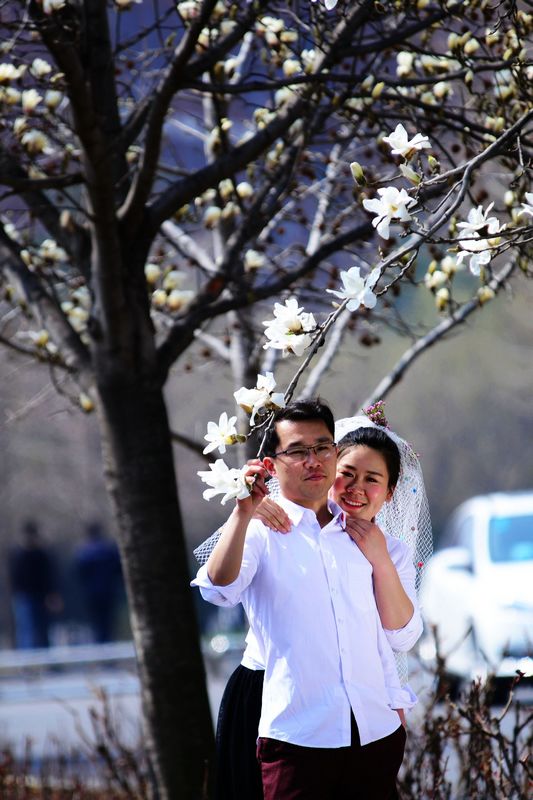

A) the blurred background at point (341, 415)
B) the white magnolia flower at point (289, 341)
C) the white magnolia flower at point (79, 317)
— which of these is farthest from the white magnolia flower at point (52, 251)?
the blurred background at point (341, 415)

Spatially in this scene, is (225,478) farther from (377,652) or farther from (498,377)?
(498,377)

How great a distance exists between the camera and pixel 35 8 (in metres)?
4.97

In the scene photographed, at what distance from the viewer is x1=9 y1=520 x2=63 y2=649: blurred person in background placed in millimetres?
16156

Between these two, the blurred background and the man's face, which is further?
the blurred background

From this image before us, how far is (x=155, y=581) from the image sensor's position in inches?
211

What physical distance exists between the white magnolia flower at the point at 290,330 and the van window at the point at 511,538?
8.33m

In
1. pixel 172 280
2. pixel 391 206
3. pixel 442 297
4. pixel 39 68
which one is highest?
pixel 39 68

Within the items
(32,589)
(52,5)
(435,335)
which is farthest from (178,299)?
(32,589)

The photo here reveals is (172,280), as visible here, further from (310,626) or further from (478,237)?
(310,626)

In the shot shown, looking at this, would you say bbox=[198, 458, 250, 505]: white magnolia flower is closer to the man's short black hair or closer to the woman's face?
the man's short black hair

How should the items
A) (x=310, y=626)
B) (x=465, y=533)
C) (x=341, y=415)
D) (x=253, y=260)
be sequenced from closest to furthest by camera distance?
(x=310, y=626), (x=253, y=260), (x=465, y=533), (x=341, y=415)

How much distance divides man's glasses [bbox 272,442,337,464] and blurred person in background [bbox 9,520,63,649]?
42.3 feet

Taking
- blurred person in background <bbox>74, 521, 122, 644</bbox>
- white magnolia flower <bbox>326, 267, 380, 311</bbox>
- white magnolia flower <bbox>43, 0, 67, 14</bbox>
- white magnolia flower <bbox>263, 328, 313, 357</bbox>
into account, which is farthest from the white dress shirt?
blurred person in background <bbox>74, 521, 122, 644</bbox>

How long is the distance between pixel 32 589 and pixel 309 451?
43.9 ft
